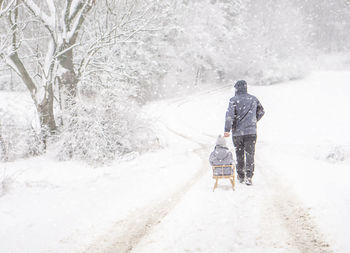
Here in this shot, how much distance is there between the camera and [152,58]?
2500cm

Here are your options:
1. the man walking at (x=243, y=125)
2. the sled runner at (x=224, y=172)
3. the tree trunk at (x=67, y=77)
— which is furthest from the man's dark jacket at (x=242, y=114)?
the tree trunk at (x=67, y=77)

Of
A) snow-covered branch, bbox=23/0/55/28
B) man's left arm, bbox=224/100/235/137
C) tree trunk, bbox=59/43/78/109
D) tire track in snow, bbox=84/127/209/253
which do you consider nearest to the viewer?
tire track in snow, bbox=84/127/209/253

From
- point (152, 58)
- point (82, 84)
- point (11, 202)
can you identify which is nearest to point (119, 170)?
point (11, 202)

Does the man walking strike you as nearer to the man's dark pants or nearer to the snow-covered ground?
the man's dark pants

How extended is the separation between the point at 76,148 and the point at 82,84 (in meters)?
2.55

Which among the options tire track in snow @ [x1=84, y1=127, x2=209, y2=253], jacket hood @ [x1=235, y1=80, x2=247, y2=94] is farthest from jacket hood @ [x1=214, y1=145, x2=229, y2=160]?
jacket hood @ [x1=235, y1=80, x2=247, y2=94]

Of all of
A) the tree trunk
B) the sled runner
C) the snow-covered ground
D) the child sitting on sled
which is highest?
the tree trunk

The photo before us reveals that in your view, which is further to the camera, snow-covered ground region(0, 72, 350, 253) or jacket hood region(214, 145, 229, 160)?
jacket hood region(214, 145, 229, 160)

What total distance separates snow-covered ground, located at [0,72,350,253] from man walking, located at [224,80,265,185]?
0.42 m

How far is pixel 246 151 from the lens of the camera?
5.46m

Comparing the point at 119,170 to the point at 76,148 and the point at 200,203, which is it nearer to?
the point at 76,148

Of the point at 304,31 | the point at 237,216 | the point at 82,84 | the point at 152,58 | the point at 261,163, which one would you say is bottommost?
the point at 261,163

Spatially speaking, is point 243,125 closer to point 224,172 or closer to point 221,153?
point 221,153

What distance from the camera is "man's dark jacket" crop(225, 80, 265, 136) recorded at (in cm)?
539
